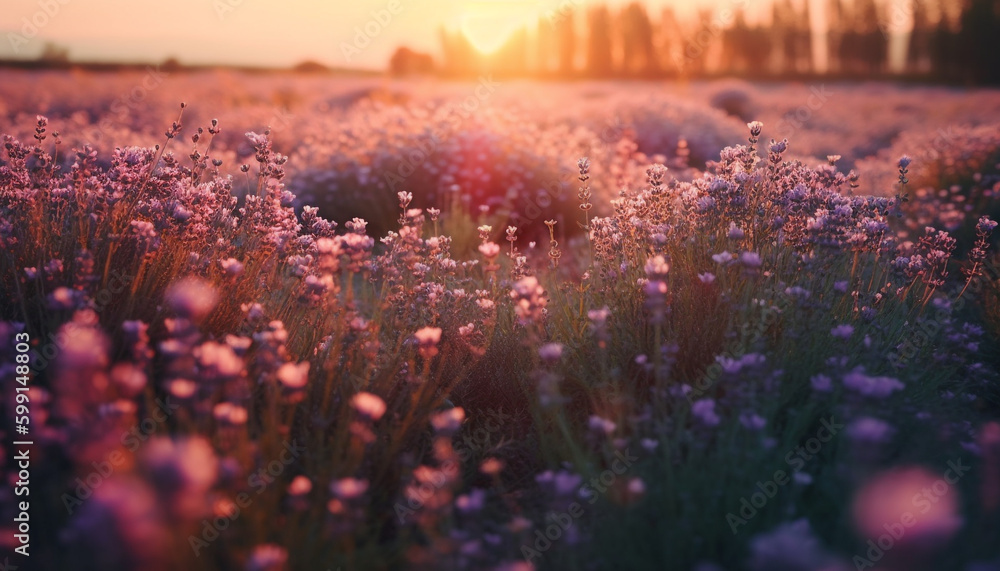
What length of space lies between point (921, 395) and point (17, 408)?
12.6ft

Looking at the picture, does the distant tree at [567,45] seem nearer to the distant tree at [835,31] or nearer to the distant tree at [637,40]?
the distant tree at [637,40]

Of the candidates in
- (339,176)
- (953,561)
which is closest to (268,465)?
(953,561)

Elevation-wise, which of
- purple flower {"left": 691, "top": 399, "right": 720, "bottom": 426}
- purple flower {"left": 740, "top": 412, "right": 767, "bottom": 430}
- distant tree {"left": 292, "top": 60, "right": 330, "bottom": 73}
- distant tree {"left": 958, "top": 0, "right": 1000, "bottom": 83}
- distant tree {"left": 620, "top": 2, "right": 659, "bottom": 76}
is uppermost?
distant tree {"left": 620, "top": 2, "right": 659, "bottom": 76}

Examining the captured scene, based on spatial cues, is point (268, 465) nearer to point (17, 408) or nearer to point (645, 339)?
point (17, 408)

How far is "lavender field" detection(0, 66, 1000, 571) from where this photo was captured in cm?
176

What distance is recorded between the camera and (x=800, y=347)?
9.72 ft

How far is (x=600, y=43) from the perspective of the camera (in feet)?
255

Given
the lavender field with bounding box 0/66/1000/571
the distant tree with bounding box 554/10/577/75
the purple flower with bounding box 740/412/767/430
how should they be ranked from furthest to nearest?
the distant tree with bounding box 554/10/577/75, the purple flower with bounding box 740/412/767/430, the lavender field with bounding box 0/66/1000/571

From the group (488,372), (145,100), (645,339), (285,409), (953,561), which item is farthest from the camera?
(145,100)

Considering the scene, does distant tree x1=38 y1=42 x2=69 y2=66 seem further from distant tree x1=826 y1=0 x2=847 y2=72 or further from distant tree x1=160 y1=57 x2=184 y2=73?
distant tree x1=826 y1=0 x2=847 y2=72

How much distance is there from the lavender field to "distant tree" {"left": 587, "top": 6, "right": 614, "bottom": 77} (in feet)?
256

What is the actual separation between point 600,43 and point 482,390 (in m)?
81.4

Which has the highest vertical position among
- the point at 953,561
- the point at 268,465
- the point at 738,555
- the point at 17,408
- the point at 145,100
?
the point at 145,100

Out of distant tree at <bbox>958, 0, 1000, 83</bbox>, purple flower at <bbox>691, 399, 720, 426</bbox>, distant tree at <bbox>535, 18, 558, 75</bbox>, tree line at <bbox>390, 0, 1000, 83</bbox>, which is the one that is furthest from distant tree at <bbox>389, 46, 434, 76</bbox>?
purple flower at <bbox>691, 399, 720, 426</bbox>
